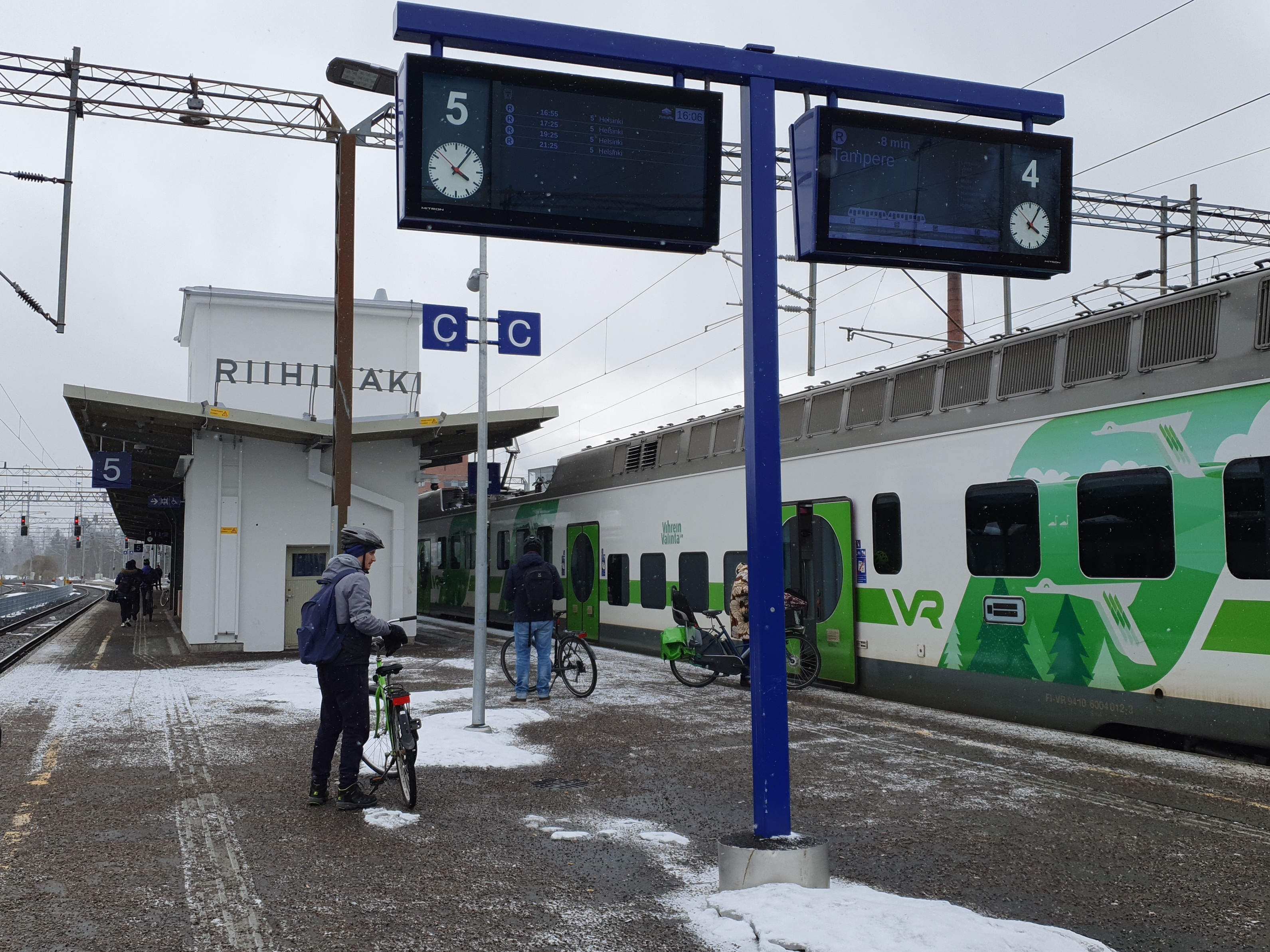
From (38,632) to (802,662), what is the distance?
21694 millimetres

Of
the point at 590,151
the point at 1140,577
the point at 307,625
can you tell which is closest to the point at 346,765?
the point at 307,625

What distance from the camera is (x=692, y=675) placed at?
13289mm

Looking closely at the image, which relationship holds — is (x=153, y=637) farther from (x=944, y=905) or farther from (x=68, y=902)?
(x=944, y=905)

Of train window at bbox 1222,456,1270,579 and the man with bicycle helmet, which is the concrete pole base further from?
train window at bbox 1222,456,1270,579

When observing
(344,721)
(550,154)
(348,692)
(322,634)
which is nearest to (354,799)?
(344,721)

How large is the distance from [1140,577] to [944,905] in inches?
183

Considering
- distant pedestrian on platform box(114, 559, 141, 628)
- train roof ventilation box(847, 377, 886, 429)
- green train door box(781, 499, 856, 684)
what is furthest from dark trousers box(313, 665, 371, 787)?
distant pedestrian on platform box(114, 559, 141, 628)

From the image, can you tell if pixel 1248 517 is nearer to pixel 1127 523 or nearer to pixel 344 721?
pixel 1127 523

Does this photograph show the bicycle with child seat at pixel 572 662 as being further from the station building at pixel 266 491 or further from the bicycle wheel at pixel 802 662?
the station building at pixel 266 491

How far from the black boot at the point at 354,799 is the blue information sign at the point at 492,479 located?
13.8m

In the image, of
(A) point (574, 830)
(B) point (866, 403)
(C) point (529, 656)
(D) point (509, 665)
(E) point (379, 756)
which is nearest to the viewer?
(A) point (574, 830)

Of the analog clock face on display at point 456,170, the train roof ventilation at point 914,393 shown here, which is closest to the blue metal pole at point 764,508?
the analog clock face on display at point 456,170

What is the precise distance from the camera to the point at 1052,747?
8.44 m

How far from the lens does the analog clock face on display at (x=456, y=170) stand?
495cm
